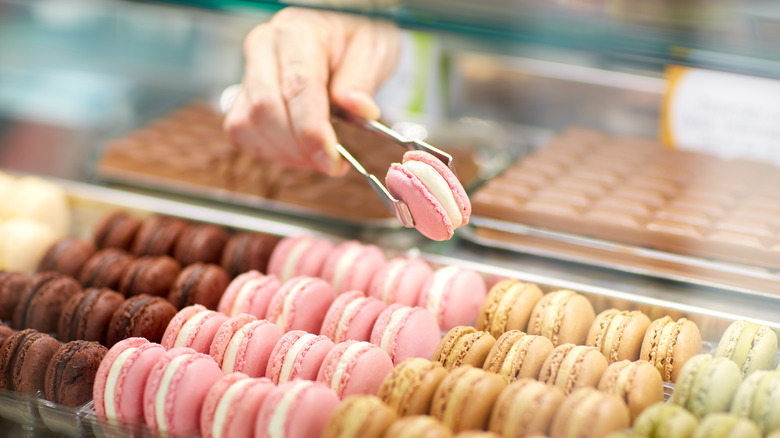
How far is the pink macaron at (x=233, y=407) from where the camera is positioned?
150 centimetres

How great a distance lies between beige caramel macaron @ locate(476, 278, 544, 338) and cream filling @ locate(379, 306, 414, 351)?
0.23 m

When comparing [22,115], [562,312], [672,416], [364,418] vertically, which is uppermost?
[22,115]

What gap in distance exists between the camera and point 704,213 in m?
2.23

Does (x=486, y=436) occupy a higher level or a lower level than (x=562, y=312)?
lower

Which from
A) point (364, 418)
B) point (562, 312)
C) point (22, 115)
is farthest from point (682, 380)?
point (22, 115)

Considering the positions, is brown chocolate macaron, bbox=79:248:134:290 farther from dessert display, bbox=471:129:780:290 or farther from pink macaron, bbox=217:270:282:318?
dessert display, bbox=471:129:780:290

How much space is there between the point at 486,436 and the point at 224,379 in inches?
22.5


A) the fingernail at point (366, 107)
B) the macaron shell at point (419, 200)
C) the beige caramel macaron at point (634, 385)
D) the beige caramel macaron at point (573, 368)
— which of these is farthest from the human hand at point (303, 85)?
the beige caramel macaron at point (634, 385)

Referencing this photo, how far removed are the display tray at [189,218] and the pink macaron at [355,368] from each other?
0.39 m

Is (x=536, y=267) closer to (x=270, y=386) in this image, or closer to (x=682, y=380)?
(x=682, y=380)

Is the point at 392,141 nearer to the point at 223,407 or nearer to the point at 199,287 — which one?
the point at 199,287

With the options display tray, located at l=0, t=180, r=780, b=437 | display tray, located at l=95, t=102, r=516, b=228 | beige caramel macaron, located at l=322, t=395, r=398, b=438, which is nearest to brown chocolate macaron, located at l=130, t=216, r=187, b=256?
display tray, located at l=0, t=180, r=780, b=437

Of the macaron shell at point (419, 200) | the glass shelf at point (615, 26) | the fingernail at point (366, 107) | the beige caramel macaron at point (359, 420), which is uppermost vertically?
the glass shelf at point (615, 26)

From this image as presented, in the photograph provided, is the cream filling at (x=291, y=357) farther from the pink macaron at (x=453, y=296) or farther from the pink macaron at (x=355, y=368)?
the pink macaron at (x=453, y=296)
